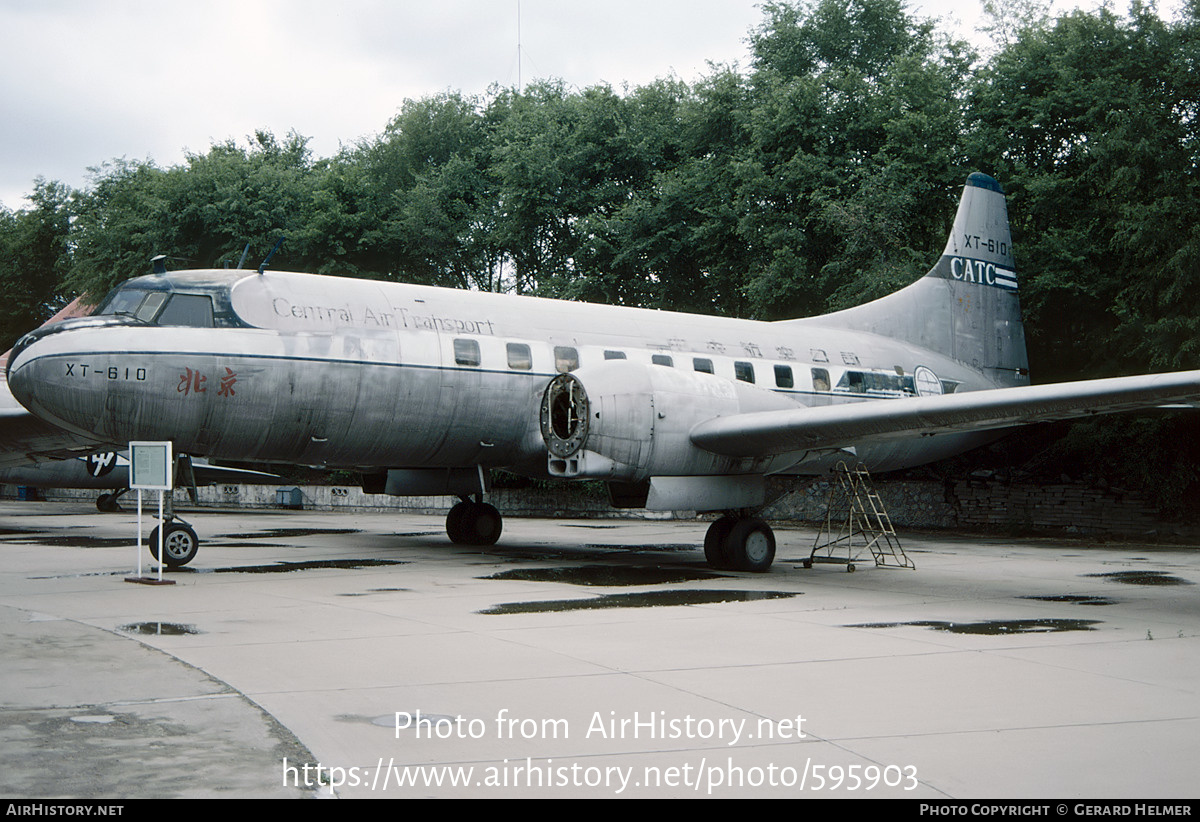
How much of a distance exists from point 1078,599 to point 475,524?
1026 cm

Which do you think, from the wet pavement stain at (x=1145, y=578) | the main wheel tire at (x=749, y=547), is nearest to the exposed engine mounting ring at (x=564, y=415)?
the main wheel tire at (x=749, y=547)

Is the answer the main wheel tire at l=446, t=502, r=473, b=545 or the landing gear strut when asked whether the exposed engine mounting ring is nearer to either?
the main wheel tire at l=446, t=502, r=473, b=545

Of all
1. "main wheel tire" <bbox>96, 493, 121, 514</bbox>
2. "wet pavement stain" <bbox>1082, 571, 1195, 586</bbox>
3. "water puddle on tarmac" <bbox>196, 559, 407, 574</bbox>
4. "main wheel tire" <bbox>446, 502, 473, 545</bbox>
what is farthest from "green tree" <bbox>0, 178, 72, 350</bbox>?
"wet pavement stain" <bbox>1082, 571, 1195, 586</bbox>

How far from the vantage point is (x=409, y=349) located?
14758 millimetres

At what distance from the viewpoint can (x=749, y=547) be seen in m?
14.8

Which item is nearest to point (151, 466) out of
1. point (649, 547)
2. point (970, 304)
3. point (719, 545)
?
point (719, 545)

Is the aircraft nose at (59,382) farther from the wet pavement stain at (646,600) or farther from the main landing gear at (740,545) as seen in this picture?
the main landing gear at (740,545)

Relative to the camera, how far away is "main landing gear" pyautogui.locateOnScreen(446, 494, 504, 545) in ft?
61.6

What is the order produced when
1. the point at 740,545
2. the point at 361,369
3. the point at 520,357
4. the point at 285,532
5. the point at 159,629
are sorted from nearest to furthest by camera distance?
the point at 159,629 < the point at 361,369 < the point at 740,545 < the point at 520,357 < the point at 285,532

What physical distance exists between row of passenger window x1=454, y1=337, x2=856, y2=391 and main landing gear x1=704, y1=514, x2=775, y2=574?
2.77 meters

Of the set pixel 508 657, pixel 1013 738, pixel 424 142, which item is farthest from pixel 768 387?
pixel 424 142

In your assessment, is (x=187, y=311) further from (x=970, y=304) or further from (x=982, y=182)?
(x=982, y=182)

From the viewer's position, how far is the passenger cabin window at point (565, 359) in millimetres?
15870

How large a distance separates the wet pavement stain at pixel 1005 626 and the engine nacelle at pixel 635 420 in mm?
4613
